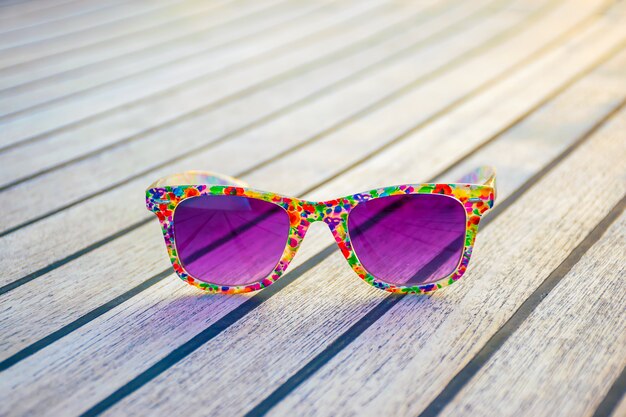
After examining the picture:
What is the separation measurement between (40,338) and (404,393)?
0.46 meters

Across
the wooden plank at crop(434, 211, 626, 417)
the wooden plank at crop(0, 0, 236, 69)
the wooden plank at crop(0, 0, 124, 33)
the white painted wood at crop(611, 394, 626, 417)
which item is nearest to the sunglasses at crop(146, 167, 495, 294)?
the wooden plank at crop(434, 211, 626, 417)

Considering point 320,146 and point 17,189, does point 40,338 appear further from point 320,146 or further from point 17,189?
point 320,146

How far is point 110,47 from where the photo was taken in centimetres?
199

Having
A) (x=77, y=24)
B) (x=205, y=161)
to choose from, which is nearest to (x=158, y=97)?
(x=205, y=161)

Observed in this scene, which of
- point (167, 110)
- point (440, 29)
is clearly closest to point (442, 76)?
point (440, 29)

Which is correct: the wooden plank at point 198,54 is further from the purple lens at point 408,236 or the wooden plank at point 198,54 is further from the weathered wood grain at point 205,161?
the purple lens at point 408,236

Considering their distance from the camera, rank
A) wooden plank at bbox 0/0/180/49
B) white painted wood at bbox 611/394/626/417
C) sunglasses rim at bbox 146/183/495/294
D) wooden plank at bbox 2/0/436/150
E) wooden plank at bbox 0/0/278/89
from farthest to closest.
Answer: wooden plank at bbox 0/0/180/49 → wooden plank at bbox 0/0/278/89 → wooden plank at bbox 2/0/436/150 → sunglasses rim at bbox 146/183/495/294 → white painted wood at bbox 611/394/626/417

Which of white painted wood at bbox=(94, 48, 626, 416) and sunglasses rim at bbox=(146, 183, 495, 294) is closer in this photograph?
white painted wood at bbox=(94, 48, 626, 416)

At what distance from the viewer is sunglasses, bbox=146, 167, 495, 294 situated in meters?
0.82

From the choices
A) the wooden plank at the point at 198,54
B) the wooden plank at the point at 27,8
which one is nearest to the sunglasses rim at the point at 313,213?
the wooden plank at the point at 198,54

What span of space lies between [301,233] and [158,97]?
35.9 inches

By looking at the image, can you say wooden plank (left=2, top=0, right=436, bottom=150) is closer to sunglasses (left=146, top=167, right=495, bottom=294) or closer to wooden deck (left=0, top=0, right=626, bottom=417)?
wooden deck (left=0, top=0, right=626, bottom=417)

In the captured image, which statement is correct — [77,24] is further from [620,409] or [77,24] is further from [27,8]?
[620,409]

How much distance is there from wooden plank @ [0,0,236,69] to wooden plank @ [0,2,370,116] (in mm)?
207
